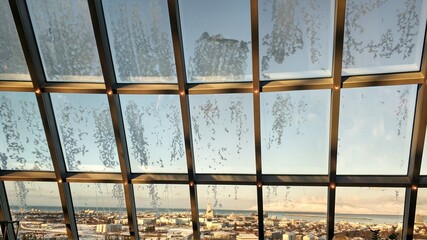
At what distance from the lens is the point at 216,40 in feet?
25.7

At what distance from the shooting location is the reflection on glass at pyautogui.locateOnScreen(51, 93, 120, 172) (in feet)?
29.0

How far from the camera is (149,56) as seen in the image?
816 centimetres

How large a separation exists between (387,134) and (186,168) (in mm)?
4189

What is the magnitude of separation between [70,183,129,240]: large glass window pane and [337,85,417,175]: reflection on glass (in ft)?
16.4

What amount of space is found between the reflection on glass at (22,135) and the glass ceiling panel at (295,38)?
4.96 m

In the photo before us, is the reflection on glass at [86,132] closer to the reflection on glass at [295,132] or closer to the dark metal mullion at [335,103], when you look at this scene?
the reflection on glass at [295,132]

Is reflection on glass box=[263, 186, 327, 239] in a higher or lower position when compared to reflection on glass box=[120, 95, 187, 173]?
lower

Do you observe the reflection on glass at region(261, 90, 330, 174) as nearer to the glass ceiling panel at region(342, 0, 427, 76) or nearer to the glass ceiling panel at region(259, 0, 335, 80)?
the glass ceiling panel at region(259, 0, 335, 80)

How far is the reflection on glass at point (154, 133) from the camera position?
873 centimetres

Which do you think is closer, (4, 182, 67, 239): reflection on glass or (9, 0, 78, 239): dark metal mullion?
(9, 0, 78, 239): dark metal mullion

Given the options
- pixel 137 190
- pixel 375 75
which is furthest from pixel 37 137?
pixel 375 75

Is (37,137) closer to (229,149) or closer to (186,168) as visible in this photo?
(186,168)

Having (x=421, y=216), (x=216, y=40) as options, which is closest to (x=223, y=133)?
(x=216, y=40)

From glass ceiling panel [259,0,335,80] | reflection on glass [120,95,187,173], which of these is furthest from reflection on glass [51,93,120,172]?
glass ceiling panel [259,0,335,80]
